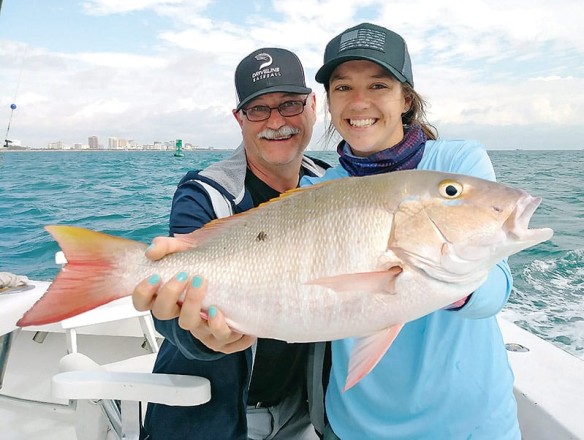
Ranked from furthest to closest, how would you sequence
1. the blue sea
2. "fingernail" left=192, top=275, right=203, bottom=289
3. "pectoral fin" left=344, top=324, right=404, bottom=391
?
the blue sea
"fingernail" left=192, top=275, right=203, bottom=289
"pectoral fin" left=344, top=324, right=404, bottom=391

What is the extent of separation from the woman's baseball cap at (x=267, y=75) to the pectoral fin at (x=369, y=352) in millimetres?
1474

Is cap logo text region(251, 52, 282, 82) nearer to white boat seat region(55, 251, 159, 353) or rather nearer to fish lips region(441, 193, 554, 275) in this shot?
fish lips region(441, 193, 554, 275)

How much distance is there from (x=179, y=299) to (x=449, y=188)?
1.00m

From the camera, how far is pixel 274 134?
263 cm

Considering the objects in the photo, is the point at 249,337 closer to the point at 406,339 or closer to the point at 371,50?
the point at 406,339

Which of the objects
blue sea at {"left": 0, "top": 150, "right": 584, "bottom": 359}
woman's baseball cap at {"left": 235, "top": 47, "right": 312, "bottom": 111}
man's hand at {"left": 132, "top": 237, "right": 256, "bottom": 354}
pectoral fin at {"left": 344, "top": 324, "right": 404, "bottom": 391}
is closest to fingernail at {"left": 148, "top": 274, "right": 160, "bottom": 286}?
man's hand at {"left": 132, "top": 237, "right": 256, "bottom": 354}

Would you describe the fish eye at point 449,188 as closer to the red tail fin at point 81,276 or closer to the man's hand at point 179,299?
the man's hand at point 179,299

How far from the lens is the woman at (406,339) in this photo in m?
1.83

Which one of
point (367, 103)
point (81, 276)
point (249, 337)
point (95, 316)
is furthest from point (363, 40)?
point (95, 316)

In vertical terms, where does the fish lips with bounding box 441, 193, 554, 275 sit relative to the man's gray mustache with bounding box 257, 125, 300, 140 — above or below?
below

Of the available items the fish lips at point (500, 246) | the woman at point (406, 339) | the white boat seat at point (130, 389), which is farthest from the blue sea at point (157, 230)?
the fish lips at point (500, 246)

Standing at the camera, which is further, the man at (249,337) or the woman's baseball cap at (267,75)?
the woman's baseball cap at (267,75)

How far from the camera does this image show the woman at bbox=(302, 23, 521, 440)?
183 centimetres

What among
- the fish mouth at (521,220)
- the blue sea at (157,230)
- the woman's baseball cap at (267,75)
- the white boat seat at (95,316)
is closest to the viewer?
the fish mouth at (521,220)
